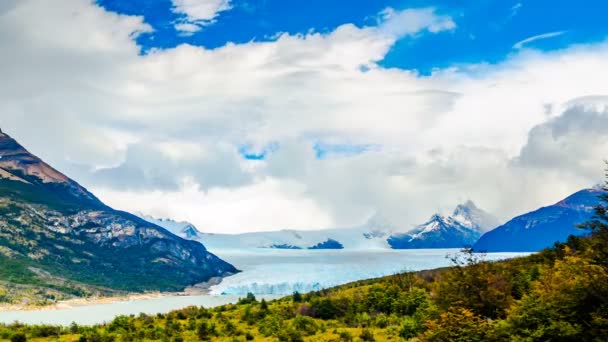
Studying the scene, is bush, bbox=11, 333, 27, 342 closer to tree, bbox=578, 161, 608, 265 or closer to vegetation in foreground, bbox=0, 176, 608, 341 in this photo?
vegetation in foreground, bbox=0, 176, 608, 341

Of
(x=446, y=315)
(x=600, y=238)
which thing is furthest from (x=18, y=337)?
(x=600, y=238)

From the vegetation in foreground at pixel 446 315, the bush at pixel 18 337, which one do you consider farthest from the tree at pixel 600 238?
the bush at pixel 18 337

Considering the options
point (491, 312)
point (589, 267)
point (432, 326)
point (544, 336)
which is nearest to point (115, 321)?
point (432, 326)

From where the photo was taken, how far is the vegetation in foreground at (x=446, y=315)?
Answer: 31.8 metres

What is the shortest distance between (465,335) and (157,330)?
26508 mm

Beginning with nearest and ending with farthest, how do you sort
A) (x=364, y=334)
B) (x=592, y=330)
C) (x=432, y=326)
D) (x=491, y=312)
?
(x=592, y=330)
(x=432, y=326)
(x=491, y=312)
(x=364, y=334)

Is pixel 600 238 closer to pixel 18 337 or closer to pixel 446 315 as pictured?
pixel 446 315

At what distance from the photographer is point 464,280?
41.9 metres

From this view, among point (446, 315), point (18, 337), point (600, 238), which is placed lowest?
point (18, 337)

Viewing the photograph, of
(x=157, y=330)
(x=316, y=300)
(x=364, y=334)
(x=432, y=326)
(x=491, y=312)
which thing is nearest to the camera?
(x=432, y=326)

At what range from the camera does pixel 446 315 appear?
3512cm

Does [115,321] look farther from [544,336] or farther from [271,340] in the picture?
[544,336]

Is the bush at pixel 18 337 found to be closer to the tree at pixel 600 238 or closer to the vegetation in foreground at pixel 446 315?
the vegetation in foreground at pixel 446 315

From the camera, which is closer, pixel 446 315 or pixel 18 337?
pixel 446 315
